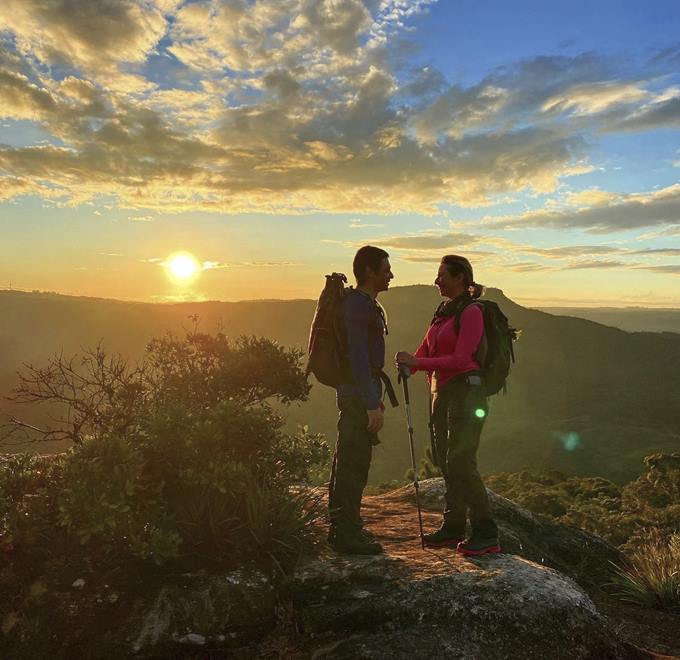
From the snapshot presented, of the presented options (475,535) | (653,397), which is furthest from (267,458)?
(653,397)

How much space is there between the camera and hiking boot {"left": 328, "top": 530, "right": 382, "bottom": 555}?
509cm

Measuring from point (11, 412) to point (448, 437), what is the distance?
499cm

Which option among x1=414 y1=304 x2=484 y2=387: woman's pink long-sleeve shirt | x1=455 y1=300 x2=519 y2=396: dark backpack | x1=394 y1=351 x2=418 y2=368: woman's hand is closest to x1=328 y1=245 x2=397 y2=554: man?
x1=394 y1=351 x2=418 y2=368: woman's hand

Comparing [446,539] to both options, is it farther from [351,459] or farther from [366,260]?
[366,260]

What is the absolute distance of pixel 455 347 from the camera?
5.08 metres

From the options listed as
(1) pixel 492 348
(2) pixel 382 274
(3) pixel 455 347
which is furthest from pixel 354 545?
(2) pixel 382 274

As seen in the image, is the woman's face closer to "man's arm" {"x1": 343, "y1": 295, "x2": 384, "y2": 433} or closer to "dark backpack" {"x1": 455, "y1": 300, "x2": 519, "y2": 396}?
"dark backpack" {"x1": 455, "y1": 300, "x2": 519, "y2": 396}

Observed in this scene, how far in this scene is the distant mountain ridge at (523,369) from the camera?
210ft

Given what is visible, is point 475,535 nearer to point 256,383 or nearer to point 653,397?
point 256,383

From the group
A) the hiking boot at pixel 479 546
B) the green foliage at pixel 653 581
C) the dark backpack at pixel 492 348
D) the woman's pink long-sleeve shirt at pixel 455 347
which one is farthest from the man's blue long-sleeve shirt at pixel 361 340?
the green foliage at pixel 653 581

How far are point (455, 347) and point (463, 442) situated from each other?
838 mm

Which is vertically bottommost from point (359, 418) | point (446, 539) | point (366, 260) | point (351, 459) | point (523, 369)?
point (523, 369)

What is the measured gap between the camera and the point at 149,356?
7777 millimetres

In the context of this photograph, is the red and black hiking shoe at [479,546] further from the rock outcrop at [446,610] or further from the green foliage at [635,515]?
the green foliage at [635,515]
